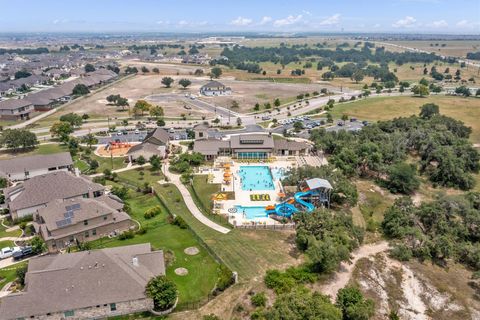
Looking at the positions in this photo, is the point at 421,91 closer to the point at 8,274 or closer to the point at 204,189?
the point at 204,189

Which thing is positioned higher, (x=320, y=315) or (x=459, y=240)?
(x=320, y=315)

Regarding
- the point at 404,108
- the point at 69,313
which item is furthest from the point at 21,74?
the point at 69,313

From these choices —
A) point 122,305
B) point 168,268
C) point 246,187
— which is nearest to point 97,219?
point 168,268

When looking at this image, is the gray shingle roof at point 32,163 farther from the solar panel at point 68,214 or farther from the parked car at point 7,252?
the parked car at point 7,252

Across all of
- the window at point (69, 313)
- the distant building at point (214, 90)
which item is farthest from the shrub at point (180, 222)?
the distant building at point (214, 90)

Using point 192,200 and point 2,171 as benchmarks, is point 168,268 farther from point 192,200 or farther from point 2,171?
point 2,171

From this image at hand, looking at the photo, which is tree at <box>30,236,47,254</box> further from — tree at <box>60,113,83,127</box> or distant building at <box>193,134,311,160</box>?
tree at <box>60,113,83,127</box>

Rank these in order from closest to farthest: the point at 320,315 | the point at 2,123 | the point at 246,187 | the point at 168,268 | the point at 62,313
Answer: the point at 320,315 → the point at 62,313 → the point at 168,268 → the point at 246,187 → the point at 2,123
